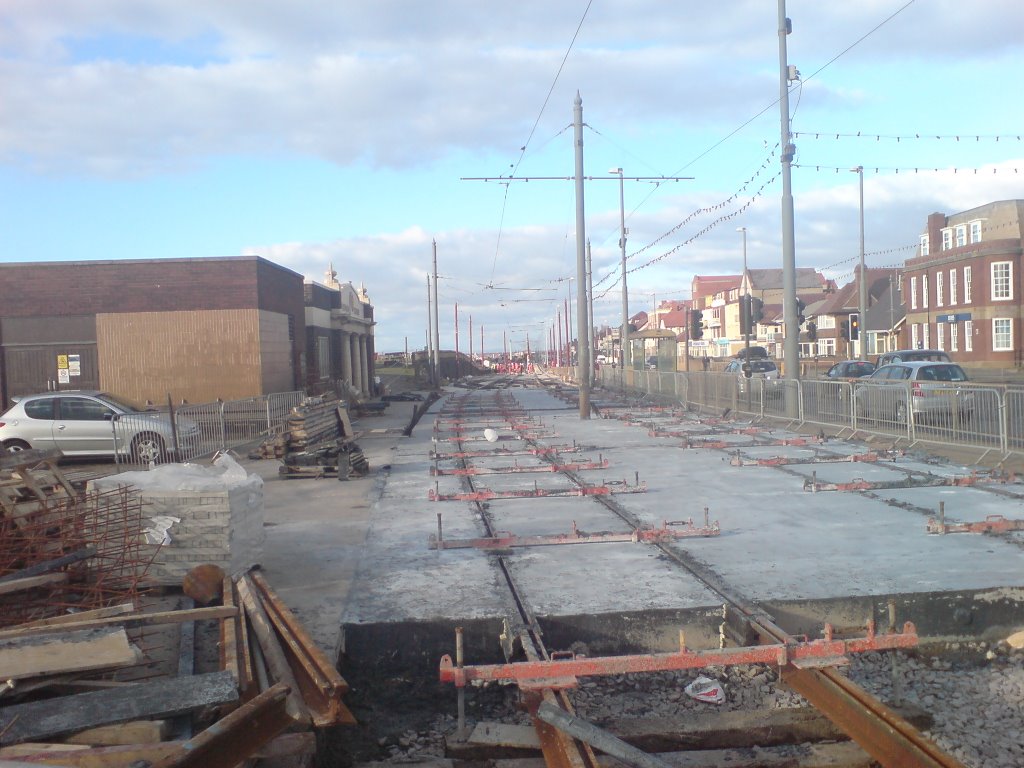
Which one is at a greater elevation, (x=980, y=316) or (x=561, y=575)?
(x=980, y=316)

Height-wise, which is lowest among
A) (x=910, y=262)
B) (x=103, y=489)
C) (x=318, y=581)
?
(x=318, y=581)

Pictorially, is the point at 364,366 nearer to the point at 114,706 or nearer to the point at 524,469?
the point at 524,469

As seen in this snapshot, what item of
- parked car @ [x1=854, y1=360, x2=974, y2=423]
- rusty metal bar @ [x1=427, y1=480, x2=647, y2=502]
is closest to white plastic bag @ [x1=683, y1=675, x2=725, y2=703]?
rusty metal bar @ [x1=427, y1=480, x2=647, y2=502]

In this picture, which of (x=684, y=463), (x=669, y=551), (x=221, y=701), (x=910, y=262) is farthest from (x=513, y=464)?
(x=910, y=262)

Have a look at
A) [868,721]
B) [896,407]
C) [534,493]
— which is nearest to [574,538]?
[534,493]

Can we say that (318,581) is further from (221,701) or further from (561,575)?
(221,701)

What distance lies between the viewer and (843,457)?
15242 millimetres

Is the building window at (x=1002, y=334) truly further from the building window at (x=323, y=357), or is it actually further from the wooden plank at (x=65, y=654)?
the wooden plank at (x=65, y=654)

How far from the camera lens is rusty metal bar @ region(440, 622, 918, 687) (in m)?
5.11

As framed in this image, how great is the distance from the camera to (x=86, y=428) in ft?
58.0

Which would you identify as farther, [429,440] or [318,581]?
[429,440]

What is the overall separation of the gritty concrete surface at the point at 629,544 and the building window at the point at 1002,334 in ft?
143

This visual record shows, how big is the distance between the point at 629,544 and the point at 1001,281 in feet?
172

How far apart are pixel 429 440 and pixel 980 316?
44.8 m
